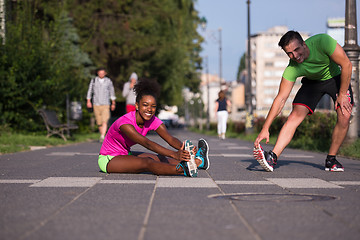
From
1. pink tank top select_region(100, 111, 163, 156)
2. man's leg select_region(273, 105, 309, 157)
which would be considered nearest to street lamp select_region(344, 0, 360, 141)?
man's leg select_region(273, 105, 309, 157)

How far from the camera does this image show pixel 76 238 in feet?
10.6

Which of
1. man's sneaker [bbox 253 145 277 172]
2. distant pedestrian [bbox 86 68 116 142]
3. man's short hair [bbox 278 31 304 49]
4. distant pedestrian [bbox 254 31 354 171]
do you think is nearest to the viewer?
man's short hair [bbox 278 31 304 49]

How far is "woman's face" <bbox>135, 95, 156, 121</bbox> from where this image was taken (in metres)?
6.66

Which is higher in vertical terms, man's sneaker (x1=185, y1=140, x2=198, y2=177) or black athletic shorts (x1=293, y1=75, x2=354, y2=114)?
black athletic shorts (x1=293, y1=75, x2=354, y2=114)

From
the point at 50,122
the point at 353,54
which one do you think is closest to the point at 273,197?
the point at 353,54

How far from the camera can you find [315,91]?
7.45 meters

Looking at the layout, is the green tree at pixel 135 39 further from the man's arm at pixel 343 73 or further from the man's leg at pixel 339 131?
the man's arm at pixel 343 73

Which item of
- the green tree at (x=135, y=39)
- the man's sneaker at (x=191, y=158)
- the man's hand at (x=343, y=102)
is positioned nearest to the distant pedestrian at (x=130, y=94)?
the man's hand at (x=343, y=102)

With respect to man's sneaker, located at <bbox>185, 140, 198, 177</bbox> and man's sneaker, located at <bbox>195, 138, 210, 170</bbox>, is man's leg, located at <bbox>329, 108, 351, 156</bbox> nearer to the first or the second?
man's sneaker, located at <bbox>195, 138, 210, 170</bbox>

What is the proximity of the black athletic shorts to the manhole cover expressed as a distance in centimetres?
271

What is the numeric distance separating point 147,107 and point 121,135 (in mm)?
536

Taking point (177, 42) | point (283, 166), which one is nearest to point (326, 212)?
point (283, 166)

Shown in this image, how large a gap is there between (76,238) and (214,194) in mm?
2076

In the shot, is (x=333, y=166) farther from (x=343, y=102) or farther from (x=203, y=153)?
(x=203, y=153)
